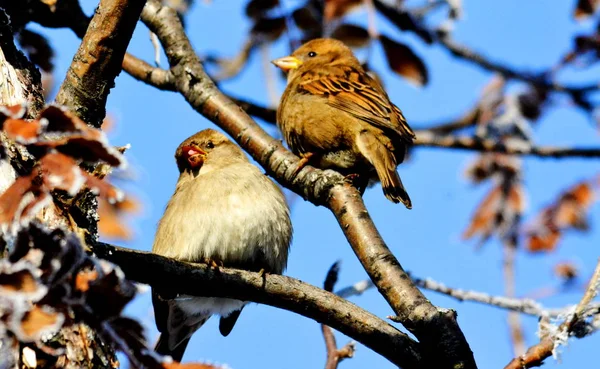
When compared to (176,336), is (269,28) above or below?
above

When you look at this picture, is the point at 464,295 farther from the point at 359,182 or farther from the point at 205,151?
the point at 205,151

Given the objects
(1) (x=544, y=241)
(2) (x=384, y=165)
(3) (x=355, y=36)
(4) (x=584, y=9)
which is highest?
(1) (x=544, y=241)

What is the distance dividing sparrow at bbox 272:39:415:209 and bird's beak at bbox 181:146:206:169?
1.80ft

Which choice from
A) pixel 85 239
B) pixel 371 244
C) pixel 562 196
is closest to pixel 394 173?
pixel 371 244

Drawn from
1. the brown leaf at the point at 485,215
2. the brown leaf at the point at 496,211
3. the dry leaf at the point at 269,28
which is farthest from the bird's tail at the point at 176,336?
the brown leaf at the point at 485,215

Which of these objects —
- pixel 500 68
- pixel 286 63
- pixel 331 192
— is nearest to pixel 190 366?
Answer: pixel 331 192

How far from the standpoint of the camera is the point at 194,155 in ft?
16.1

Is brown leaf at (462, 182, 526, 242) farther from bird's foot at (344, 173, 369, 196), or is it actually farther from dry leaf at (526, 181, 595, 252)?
bird's foot at (344, 173, 369, 196)

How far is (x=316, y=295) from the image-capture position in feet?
9.43

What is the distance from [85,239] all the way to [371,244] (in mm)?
1301

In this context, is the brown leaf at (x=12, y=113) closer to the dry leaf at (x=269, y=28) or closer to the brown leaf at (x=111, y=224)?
the dry leaf at (x=269, y=28)

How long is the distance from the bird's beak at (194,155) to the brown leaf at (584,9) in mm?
2467

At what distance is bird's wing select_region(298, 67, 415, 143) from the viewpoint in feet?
15.5

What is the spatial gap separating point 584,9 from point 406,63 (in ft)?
4.86
